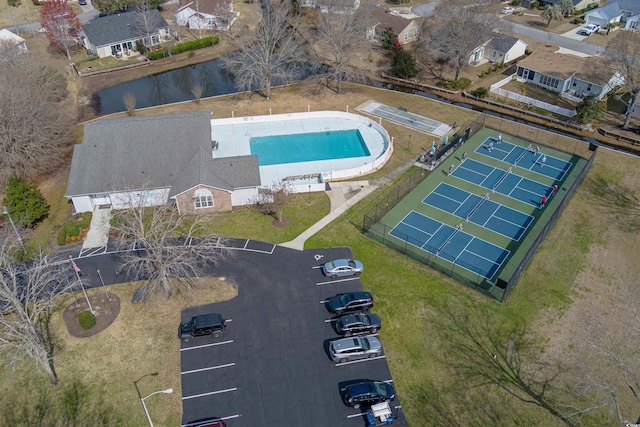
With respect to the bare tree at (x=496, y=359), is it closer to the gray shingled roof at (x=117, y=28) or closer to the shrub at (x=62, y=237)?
the shrub at (x=62, y=237)

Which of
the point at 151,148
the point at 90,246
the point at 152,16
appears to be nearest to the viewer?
the point at 90,246

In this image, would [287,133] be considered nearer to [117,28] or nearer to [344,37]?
[344,37]

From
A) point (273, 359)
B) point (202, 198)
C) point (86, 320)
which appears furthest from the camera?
point (202, 198)

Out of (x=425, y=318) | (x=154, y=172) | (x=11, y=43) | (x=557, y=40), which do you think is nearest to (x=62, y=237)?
(x=154, y=172)

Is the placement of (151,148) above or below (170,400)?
above

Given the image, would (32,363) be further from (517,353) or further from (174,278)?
(517,353)

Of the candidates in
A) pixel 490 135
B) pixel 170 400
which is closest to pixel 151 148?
pixel 170 400

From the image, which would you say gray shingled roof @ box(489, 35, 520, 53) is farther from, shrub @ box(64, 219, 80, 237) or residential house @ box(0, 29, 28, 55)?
residential house @ box(0, 29, 28, 55)
